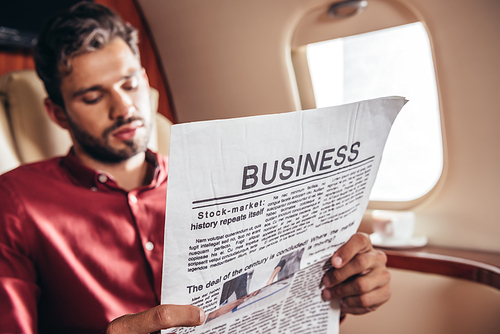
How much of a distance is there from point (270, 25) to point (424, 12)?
1.98 ft

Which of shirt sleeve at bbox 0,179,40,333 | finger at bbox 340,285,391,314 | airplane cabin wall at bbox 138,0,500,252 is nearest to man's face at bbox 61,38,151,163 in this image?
shirt sleeve at bbox 0,179,40,333

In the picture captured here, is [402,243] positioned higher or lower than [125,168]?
lower

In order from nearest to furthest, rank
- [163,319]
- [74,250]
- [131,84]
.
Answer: [163,319], [74,250], [131,84]

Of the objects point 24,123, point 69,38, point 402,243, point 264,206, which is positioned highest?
point 69,38

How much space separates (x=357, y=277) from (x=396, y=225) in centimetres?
64

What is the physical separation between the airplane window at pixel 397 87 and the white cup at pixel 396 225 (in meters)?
0.12

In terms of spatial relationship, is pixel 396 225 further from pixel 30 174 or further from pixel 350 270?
pixel 30 174

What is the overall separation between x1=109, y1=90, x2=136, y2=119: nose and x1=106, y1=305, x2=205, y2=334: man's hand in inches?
20.6

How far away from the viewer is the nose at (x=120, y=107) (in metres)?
0.83

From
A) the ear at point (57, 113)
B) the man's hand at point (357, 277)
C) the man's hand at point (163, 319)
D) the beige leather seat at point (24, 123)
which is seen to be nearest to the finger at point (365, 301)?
the man's hand at point (357, 277)

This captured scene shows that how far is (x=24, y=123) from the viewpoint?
1073mm

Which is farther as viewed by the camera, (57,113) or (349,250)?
(57,113)

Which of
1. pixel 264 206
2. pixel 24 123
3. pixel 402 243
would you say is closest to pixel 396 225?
pixel 402 243

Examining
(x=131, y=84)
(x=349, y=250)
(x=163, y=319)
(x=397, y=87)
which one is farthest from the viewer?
→ (x=397, y=87)
